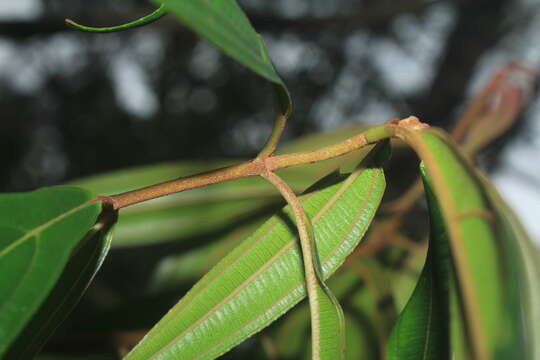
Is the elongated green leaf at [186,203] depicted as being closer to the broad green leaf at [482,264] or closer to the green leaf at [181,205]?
the green leaf at [181,205]

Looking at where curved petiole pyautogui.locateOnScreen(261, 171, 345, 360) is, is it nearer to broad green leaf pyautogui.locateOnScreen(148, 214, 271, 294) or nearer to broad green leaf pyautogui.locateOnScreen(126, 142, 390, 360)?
broad green leaf pyautogui.locateOnScreen(126, 142, 390, 360)

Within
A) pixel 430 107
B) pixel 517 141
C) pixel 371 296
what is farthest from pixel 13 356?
pixel 517 141

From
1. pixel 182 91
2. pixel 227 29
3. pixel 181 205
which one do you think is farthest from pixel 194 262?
pixel 182 91

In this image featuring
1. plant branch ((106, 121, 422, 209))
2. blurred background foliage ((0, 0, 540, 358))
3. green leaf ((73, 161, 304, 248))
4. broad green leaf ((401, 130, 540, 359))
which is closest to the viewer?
broad green leaf ((401, 130, 540, 359))

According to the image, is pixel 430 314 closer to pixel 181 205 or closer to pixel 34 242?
pixel 34 242

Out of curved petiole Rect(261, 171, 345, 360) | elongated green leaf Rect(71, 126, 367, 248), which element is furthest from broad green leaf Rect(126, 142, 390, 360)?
elongated green leaf Rect(71, 126, 367, 248)

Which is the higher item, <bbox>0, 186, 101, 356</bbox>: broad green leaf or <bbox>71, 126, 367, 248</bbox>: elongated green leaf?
<bbox>71, 126, 367, 248</bbox>: elongated green leaf

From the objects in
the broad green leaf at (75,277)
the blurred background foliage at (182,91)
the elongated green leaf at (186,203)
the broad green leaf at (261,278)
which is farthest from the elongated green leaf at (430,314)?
the blurred background foliage at (182,91)
